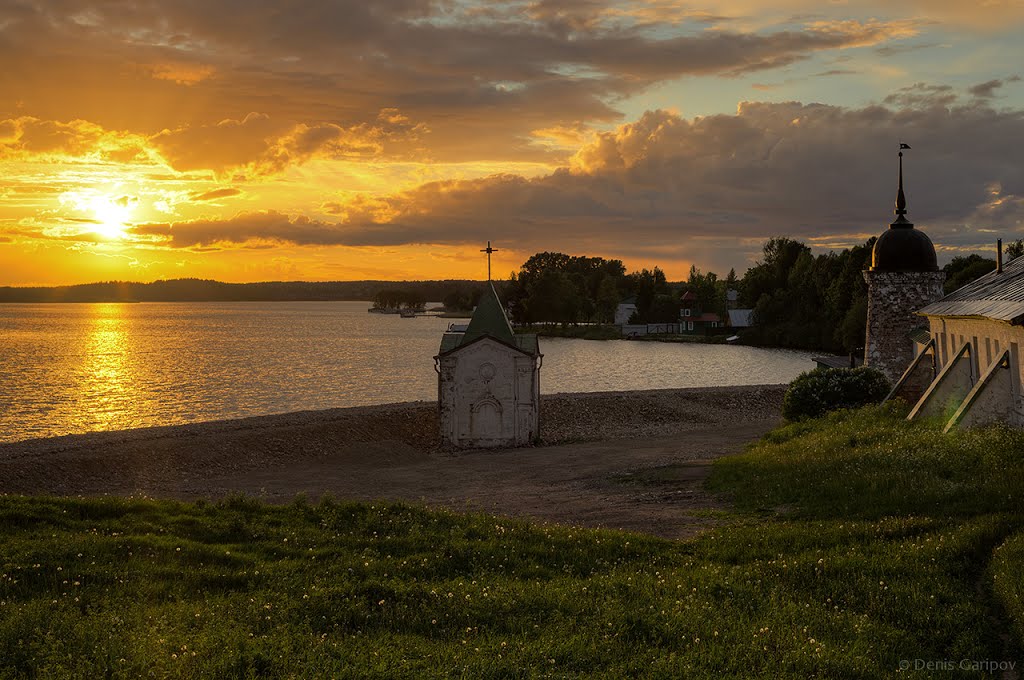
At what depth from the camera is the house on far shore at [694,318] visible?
546 feet

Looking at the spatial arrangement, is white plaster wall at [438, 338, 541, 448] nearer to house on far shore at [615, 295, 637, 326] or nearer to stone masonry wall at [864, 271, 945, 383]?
stone masonry wall at [864, 271, 945, 383]

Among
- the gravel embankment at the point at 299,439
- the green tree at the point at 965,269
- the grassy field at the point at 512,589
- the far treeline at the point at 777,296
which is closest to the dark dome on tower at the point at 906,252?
the gravel embankment at the point at 299,439

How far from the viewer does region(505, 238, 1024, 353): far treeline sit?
108312 millimetres

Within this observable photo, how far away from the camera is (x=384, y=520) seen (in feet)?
50.6

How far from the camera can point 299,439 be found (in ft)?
123

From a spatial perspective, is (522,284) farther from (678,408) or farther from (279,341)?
(678,408)

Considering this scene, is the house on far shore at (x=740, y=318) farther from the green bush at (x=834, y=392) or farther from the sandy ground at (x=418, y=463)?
the green bush at (x=834, y=392)

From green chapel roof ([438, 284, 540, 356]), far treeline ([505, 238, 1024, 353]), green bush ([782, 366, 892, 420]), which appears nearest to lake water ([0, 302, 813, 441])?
far treeline ([505, 238, 1024, 353])

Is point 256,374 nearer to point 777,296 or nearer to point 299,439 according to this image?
point 299,439

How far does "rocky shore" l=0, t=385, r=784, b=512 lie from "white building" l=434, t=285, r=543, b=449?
1.44 meters

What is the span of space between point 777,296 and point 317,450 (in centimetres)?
11433

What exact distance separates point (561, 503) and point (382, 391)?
51.8 m

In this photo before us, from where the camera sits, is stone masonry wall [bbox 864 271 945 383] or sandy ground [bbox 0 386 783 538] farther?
stone masonry wall [bbox 864 271 945 383]

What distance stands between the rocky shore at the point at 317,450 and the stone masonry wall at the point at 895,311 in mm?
5847
